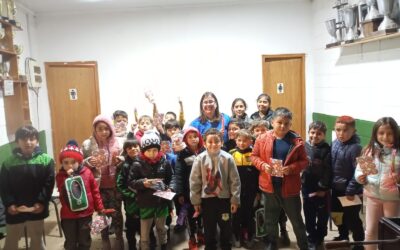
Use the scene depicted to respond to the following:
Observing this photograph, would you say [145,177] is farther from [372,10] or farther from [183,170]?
[372,10]

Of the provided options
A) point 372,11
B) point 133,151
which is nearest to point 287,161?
point 133,151

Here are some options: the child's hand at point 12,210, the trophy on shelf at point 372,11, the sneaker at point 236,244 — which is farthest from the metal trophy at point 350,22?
the child's hand at point 12,210

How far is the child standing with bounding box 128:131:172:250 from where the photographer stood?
256 cm

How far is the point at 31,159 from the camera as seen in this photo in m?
2.53

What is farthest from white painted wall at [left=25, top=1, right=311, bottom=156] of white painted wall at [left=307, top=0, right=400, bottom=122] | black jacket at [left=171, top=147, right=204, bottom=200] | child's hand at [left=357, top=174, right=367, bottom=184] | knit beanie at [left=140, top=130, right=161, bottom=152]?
child's hand at [left=357, top=174, right=367, bottom=184]

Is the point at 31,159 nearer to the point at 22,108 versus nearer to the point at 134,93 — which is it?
the point at 22,108

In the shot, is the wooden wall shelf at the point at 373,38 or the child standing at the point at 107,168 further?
the wooden wall shelf at the point at 373,38

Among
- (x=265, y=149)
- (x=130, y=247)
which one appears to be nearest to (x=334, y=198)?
(x=265, y=149)

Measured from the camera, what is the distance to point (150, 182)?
8.23 feet

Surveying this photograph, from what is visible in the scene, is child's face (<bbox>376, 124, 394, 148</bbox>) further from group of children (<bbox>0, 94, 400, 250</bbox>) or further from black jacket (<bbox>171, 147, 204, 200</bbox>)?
black jacket (<bbox>171, 147, 204, 200</bbox>)

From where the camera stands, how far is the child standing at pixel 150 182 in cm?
256

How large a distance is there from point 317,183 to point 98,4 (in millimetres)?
4184

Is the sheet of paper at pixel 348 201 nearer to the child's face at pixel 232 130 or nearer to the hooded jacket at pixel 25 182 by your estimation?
the child's face at pixel 232 130

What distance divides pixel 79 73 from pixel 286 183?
423 cm
